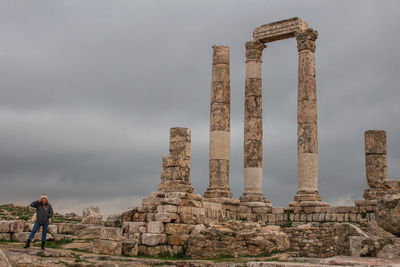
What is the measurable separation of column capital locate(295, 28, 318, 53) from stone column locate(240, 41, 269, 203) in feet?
7.89

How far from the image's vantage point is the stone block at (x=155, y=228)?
17984mm

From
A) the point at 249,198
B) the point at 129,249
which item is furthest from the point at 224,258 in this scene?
the point at 249,198

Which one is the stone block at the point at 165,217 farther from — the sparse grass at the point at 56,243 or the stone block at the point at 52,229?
the stone block at the point at 52,229

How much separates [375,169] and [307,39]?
752 centimetres

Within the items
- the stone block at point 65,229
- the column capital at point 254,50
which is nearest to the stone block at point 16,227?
the stone block at point 65,229

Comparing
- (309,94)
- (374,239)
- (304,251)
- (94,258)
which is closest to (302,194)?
(309,94)

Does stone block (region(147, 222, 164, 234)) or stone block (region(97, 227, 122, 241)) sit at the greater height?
stone block (region(147, 222, 164, 234))

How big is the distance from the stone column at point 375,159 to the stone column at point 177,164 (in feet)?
30.5

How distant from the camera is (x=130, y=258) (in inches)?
619

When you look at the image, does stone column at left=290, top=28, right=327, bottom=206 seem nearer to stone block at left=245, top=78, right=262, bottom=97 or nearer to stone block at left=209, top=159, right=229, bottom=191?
stone block at left=245, top=78, right=262, bottom=97

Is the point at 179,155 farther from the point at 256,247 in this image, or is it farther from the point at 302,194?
the point at 302,194

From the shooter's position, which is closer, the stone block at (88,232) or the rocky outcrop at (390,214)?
the rocky outcrop at (390,214)

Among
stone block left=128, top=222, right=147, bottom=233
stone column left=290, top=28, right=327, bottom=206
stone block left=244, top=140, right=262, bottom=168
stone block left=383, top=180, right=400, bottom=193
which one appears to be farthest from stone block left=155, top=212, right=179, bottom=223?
stone block left=383, top=180, right=400, bottom=193

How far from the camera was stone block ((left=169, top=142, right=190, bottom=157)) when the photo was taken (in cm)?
2103
